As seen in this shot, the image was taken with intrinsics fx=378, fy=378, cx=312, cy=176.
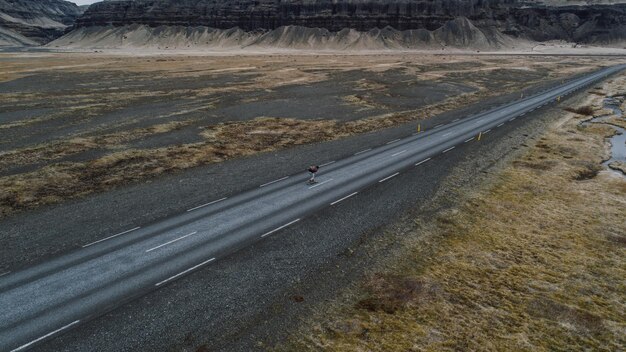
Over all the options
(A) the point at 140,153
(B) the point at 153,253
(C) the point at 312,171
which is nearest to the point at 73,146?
(A) the point at 140,153

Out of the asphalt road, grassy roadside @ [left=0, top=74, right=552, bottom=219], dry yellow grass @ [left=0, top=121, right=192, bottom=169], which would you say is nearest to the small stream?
the asphalt road

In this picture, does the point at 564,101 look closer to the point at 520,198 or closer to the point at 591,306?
the point at 520,198

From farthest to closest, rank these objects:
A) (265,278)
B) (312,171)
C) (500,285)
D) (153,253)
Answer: (312,171) → (153,253) → (265,278) → (500,285)

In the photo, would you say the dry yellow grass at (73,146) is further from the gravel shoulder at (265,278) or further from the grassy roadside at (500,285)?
the grassy roadside at (500,285)

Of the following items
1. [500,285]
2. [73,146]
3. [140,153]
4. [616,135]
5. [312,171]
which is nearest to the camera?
[500,285]

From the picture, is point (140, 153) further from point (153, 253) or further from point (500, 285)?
point (500, 285)

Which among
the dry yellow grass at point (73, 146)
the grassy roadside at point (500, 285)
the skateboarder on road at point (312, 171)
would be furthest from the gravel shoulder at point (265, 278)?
the dry yellow grass at point (73, 146)

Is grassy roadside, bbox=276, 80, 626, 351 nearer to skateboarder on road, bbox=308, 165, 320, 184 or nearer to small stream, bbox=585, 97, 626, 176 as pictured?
skateboarder on road, bbox=308, 165, 320, 184

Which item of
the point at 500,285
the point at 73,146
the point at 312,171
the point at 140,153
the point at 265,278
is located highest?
the point at 73,146

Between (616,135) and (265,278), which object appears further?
(616,135)

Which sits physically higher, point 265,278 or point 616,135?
point 265,278
